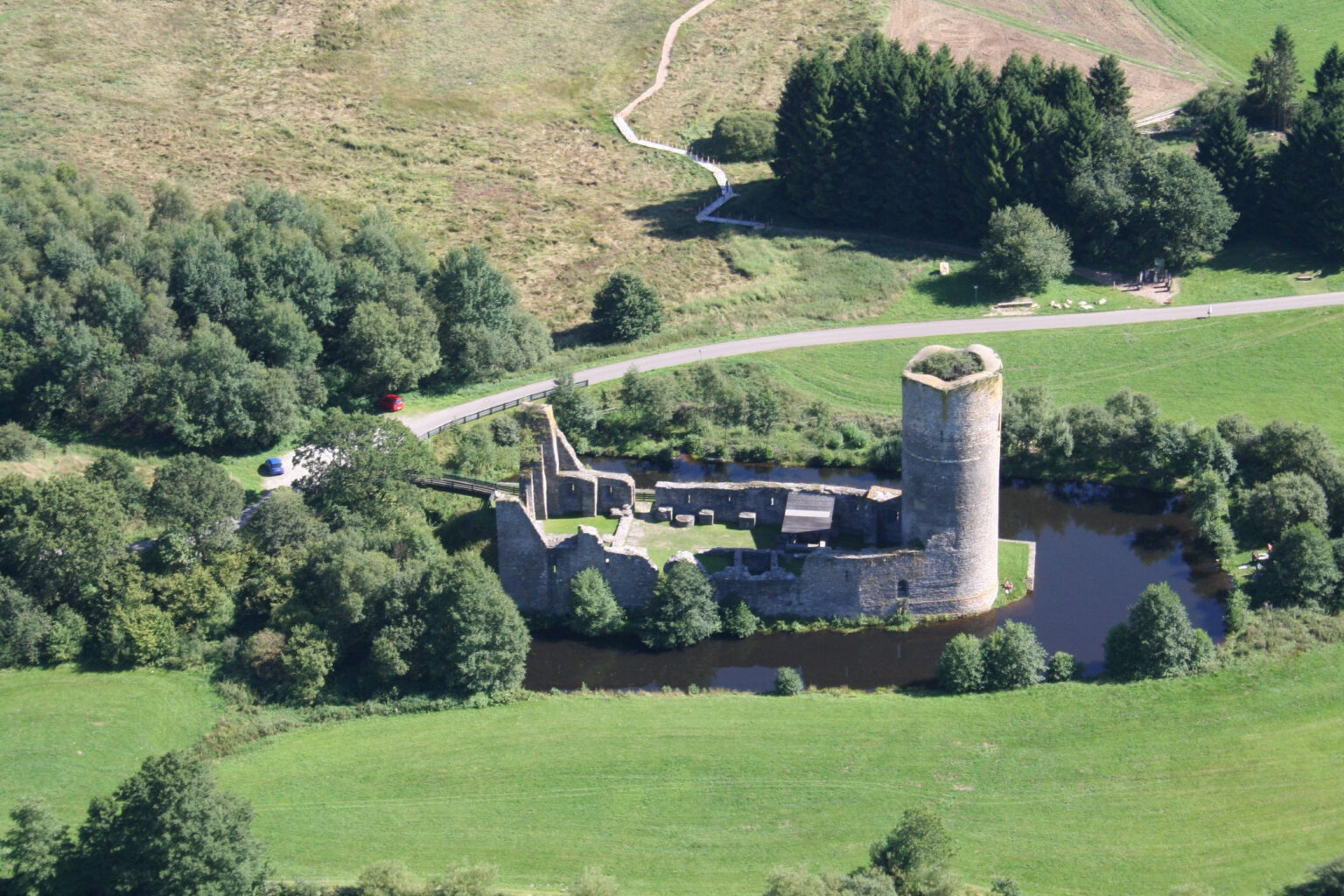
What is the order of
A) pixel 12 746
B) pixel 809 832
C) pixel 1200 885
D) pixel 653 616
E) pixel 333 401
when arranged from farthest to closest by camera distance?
1. pixel 333 401
2. pixel 653 616
3. pixel 12 746
4. pixel 809 832
5. pixel 1200 885

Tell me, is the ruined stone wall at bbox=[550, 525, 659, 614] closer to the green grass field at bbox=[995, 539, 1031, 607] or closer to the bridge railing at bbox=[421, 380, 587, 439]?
the green grass field at bbox=[995, 539, 1031, 607]

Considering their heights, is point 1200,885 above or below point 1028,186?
below

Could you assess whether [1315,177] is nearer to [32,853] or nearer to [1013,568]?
[1013,568]

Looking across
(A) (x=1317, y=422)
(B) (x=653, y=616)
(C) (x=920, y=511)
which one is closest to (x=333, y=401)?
(B) (x=653, y=616)

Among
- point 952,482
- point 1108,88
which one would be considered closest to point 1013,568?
point 952,482

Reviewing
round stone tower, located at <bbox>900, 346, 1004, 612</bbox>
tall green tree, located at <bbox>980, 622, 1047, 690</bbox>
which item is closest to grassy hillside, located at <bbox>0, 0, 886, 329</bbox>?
round stone tower, located at <bbox>900, 346, 1004, 612</bbox>

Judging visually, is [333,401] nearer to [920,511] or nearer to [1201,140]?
[920,511]

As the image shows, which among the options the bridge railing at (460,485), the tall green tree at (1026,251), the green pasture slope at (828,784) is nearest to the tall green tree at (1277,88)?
the tall green tree at (1026,251)
